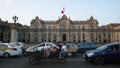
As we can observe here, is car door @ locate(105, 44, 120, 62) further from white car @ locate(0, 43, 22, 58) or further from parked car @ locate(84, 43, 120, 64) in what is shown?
white car @ locate(0, 43, 22, 58)

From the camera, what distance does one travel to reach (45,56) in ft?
57.5

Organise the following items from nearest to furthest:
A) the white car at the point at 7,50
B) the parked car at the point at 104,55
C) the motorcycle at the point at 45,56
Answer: the parked car at the point at 104,55, the motorcycle at the point at 45,56, the white car at the point at 7,50

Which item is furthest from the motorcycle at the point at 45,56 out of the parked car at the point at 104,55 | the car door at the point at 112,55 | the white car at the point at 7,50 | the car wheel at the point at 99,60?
the white car at the point at 7,50

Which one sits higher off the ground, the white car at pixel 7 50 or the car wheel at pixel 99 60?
the white car at pixel 7 50

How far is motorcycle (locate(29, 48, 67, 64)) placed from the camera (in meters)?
17.1

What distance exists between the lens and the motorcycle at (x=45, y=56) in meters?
17.1

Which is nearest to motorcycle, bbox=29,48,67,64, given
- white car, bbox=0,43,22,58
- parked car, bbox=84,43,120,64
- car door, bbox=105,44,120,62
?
parked car, bbox=84,43,120,64

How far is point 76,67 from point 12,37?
23.3 metres

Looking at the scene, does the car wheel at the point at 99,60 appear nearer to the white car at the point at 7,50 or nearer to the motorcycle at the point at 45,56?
the motorcycle at the point at 45,56

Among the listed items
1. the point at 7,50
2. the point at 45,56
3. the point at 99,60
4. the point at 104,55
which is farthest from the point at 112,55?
the point at 7,50

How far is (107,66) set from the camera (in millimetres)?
15438

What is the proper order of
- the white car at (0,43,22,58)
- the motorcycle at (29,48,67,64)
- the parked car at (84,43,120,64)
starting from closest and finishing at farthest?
the parked car at (84,43,120,64), the motorcycle at (29,48,67,64), the white car at (0,43,22,58)

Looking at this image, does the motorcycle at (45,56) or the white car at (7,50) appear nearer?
the motorcycle at (45,56)

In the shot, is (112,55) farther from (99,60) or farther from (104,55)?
(99,60)
